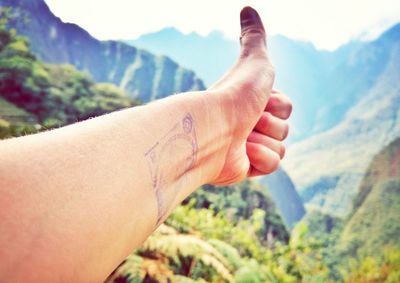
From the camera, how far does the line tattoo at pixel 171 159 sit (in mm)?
819

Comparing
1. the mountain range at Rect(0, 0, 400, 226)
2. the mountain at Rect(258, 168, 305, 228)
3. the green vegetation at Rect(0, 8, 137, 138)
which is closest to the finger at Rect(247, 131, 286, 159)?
the green vegetation at Rect(0, 8, 137, 138)

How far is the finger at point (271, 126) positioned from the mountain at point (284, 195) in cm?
6148

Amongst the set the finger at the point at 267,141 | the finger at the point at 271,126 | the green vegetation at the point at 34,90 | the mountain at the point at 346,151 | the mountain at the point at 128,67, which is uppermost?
the finger at the point at 271,126

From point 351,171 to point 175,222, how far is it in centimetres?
7473

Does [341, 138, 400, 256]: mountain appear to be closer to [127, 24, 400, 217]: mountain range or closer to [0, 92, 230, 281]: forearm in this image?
[127, 24, 400, 217]: mountain range

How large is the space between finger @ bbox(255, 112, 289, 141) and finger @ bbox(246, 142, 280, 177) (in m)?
0.10

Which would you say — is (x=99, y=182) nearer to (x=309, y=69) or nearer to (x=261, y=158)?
(x=261, y=158)

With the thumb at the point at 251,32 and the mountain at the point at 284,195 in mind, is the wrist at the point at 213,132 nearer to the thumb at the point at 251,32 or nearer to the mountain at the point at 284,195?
the thumb at the point at 251,32

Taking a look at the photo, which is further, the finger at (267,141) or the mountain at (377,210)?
the mountain at (377,210)

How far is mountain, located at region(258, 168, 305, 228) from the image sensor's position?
62588 millimetres

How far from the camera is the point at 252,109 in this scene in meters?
1.38

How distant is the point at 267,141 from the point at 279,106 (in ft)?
0.64

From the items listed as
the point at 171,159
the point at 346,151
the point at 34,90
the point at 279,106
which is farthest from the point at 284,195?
the point at 171,159

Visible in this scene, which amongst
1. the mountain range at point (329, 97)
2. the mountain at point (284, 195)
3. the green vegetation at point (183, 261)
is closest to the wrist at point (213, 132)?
the green vegetation at point (183, 261)
